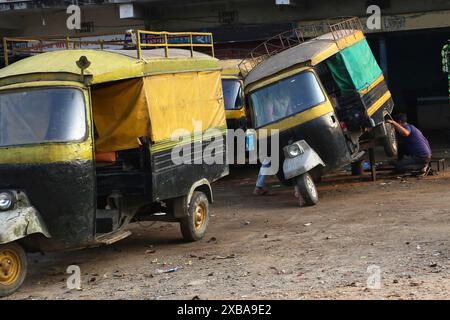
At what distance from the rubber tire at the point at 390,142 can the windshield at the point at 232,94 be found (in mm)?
3221

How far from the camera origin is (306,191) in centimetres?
1160

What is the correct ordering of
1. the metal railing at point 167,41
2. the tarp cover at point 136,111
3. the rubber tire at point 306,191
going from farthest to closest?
the rubber tire at point 306,191, the metal railing at point 167,41, the tarp cover at point 136,111

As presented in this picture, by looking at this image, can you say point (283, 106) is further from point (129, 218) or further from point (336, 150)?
point (129, 218)

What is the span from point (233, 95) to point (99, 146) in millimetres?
7202

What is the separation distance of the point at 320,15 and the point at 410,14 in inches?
97.3

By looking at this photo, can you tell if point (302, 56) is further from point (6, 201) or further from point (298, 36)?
point (6, 201)

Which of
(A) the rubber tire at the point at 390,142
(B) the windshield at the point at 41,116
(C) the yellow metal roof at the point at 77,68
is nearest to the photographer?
(B) the windshield at the point at 41,116

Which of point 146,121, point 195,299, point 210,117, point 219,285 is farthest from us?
point 210,117

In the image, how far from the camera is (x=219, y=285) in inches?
289

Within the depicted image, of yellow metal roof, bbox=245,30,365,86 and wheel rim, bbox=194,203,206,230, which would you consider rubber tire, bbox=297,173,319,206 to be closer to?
yellow metal roof, bbox=245,30,365,86

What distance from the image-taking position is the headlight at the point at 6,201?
284 inches

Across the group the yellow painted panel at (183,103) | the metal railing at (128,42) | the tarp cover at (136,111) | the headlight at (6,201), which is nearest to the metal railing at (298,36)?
the metal railing at (128,42)

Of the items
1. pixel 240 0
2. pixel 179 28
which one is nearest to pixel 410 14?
pixel 240 0

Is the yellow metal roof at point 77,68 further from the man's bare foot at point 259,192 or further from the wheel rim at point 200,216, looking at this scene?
the man's bare foot at point 259,192
